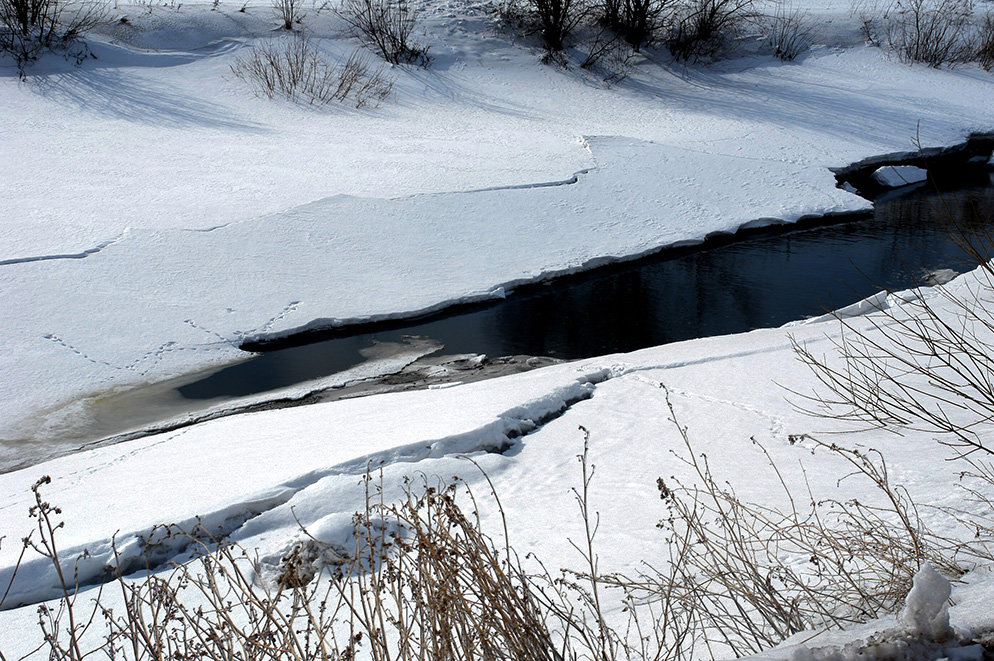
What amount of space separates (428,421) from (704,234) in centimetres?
484

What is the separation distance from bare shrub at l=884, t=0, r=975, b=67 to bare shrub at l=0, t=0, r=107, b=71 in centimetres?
1457

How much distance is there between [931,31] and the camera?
604 inches

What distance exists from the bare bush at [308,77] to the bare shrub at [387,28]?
36.5 inches

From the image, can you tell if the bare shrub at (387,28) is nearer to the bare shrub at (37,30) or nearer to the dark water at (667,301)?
the bare shrub at (37,30)

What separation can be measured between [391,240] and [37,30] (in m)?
8.44

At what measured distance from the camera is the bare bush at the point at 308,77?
11.7 meters

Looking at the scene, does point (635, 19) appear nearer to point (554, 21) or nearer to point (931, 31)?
point (554, 21)

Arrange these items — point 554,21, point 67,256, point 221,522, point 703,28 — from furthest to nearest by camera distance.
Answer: point 703,28
point 554,21
point 67,256
point 221,522

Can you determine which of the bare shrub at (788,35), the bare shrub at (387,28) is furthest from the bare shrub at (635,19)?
the bare shrub at (387,28)

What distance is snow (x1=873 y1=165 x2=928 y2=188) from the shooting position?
1038cm

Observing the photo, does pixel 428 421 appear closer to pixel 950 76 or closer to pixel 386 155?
pixel 386 155

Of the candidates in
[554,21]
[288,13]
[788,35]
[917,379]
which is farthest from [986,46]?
[917,379]

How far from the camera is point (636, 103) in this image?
1281 cm

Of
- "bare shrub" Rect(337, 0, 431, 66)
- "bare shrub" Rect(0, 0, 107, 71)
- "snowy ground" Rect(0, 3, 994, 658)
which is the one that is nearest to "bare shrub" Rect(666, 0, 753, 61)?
"snowy ground" Rect(0, 3, 994, 658)
